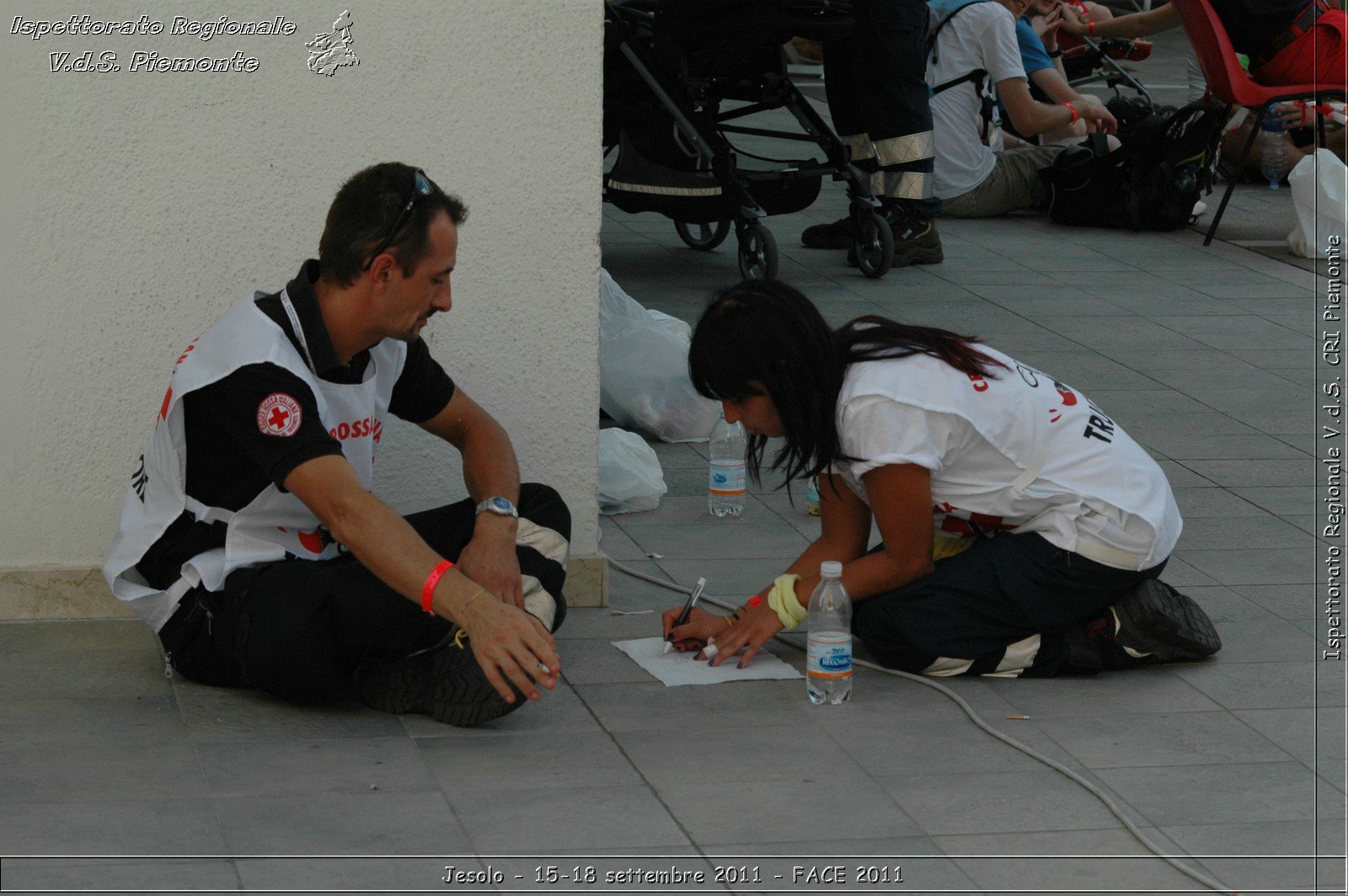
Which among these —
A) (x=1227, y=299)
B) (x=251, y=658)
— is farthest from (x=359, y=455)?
(x=1227, y=299)

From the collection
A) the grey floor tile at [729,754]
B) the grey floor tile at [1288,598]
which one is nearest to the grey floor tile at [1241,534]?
the grey floor tile at [1288,598]

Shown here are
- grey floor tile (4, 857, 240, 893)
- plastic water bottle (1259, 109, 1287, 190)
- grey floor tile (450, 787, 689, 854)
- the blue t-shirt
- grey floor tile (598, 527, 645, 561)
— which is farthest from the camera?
plastic water bottle (1259, 109, 1287, 190)

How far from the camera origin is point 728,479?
491cm

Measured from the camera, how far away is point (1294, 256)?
336 inches

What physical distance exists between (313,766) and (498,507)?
0.71m

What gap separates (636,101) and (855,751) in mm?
4673

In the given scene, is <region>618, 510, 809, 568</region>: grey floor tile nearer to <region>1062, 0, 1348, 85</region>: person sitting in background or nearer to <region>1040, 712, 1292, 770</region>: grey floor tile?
<region>1040, 712, 1292, 770</region>: grey floor tile

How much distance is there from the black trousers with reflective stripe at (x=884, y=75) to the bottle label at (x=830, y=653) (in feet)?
14.7

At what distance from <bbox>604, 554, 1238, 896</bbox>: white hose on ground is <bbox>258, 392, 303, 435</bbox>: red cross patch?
1.22 metres

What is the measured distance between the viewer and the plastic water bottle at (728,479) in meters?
4.89

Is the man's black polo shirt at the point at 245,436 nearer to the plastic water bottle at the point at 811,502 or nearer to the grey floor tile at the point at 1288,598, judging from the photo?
the plastic water bottle at the point at 811,502

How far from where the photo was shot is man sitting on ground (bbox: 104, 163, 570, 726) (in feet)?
10.4

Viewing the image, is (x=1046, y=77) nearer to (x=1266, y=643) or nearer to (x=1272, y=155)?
(x=1272, y=155)

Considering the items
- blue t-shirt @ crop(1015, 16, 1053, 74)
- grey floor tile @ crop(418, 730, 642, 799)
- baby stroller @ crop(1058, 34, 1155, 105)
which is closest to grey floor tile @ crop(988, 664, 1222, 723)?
grey floor tile @ crop(418, 730, 642, 799)
